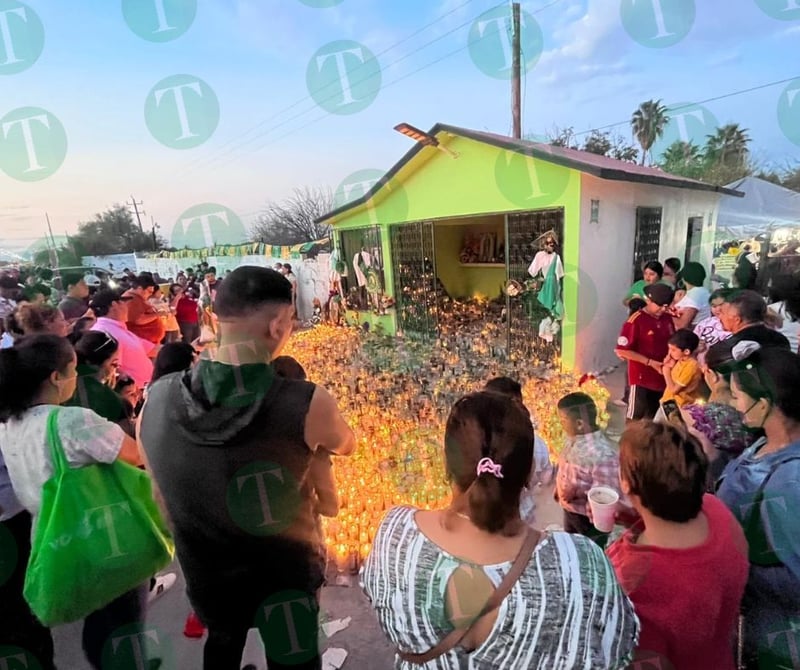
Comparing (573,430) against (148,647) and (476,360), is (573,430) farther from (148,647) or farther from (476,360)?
(476,360)

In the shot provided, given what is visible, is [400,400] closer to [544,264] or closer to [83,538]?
[544,264]

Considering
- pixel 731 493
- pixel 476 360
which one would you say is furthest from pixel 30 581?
pixel 476 360

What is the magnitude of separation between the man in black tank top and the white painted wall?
5.16 metres

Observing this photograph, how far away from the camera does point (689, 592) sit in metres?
1.17

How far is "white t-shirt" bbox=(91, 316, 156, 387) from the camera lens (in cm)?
309

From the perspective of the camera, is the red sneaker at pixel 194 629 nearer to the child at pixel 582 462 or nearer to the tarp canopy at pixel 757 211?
the child at pixel 582 462

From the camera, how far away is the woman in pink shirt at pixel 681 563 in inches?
46.3

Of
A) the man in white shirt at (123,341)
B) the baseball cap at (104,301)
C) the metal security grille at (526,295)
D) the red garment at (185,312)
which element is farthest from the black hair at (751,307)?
the red garment at (185,312)

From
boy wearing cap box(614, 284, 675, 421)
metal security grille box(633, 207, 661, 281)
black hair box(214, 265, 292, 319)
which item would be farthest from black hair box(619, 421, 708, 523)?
metal security grille box(633, 207, 661, 281)

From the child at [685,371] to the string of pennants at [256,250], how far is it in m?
9.61

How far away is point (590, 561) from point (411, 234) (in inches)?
306

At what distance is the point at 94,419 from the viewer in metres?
1.61

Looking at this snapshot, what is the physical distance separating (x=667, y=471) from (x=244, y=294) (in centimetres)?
131

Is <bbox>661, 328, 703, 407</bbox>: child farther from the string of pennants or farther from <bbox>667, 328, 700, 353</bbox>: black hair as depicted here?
the string of pennants
